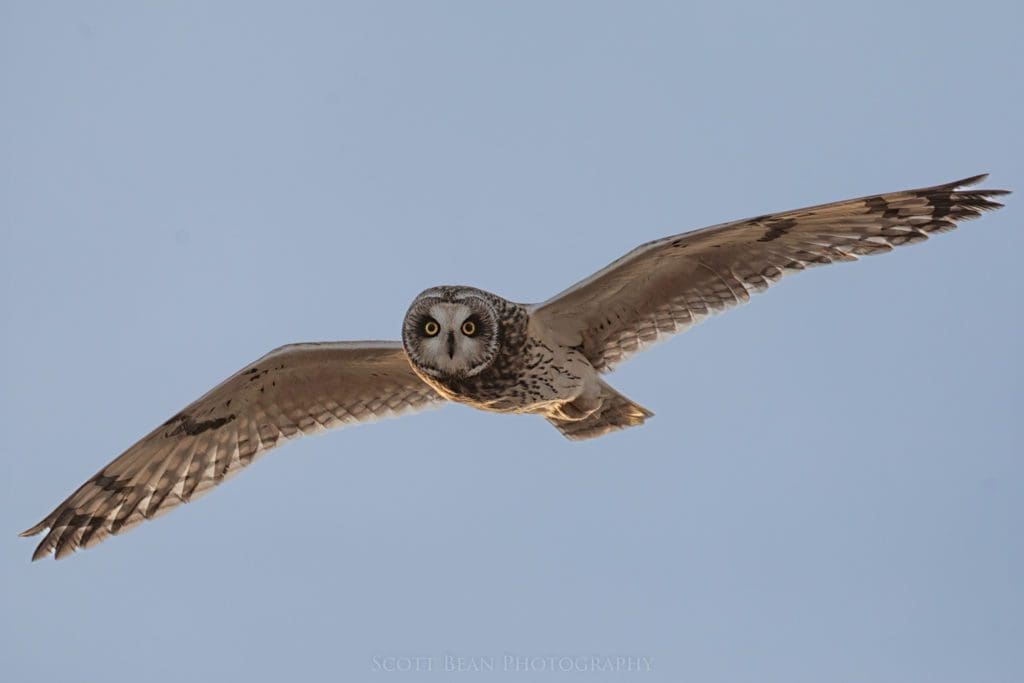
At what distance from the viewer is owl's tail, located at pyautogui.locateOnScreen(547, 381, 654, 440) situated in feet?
30.4

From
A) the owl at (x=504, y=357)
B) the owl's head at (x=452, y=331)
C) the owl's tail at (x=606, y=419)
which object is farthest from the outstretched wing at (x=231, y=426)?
the owl's tail at (x=606, y=419)

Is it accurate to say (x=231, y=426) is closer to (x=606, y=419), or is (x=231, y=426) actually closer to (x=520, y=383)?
(x=520, y=383)

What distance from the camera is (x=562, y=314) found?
9.06 meters

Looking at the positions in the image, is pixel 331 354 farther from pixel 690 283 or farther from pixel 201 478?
pixel 690 283

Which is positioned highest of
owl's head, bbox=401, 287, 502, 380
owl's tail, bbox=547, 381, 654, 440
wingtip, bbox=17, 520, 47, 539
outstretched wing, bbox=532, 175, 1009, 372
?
outstretched wing, bbox=532, 175, 1009, 372

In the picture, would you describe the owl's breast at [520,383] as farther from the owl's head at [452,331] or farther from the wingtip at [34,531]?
the wingtip at [34,531]

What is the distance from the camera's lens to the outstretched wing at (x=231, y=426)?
9164mm

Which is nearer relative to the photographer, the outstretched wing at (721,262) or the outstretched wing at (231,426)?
the outstretched wing at (721,262)

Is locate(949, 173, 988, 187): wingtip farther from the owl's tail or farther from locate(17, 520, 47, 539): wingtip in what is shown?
locate(17, 520, 47, 539): wingtip

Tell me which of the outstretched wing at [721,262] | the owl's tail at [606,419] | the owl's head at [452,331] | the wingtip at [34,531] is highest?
the outstretched wing at [721,262]

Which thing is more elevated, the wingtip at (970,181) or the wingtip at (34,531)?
the wingtip at (970,181)

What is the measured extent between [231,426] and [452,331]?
73.6 inches

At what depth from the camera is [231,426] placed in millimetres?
9414

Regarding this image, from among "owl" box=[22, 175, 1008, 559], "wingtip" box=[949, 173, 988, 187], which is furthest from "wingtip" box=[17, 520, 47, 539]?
"wingtip" box=[949, 173, 988, 187]
